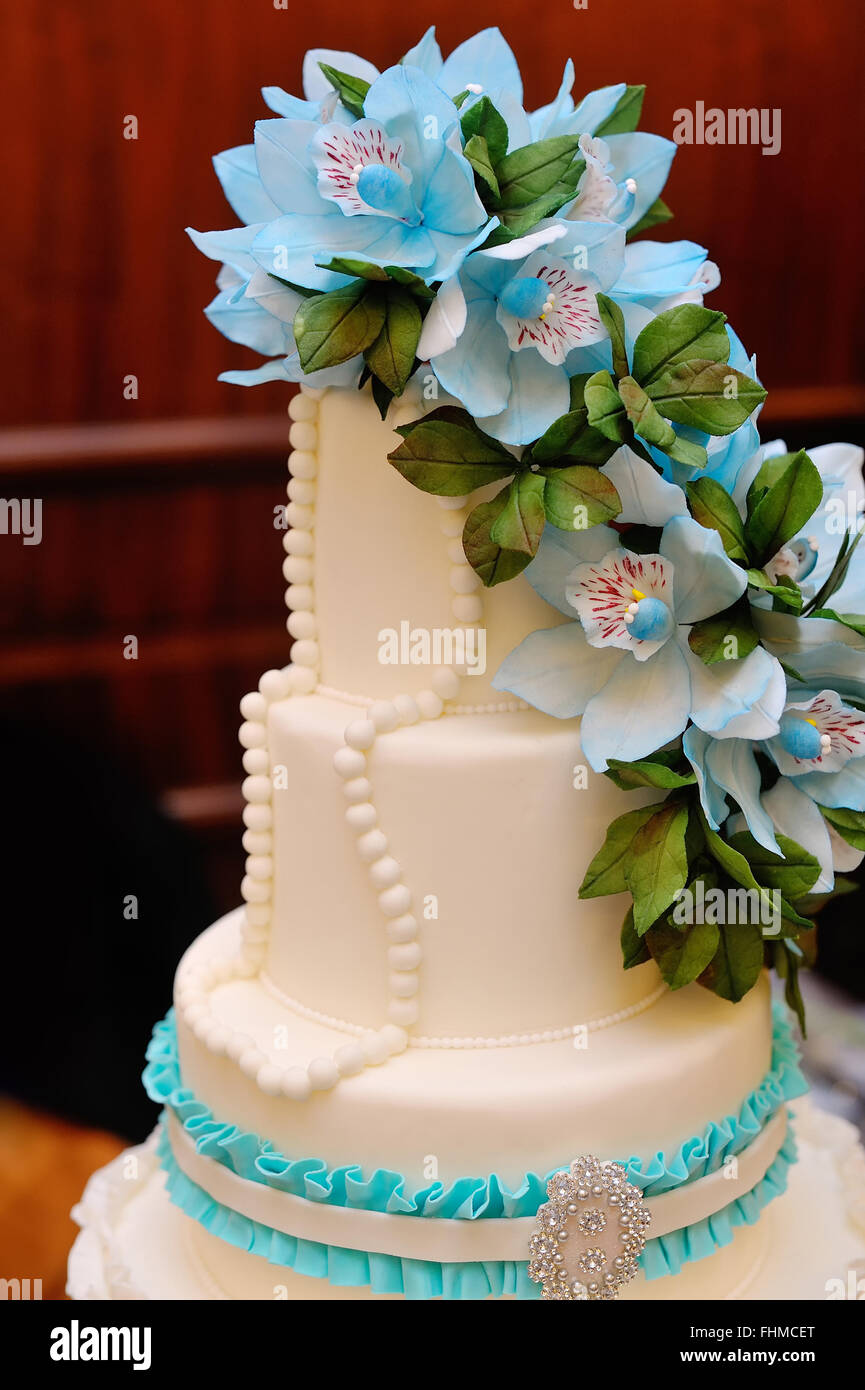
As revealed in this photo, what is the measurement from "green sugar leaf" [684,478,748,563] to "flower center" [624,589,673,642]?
0.11 m

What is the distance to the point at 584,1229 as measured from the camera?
1363 millimetres

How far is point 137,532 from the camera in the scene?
3.07 meters

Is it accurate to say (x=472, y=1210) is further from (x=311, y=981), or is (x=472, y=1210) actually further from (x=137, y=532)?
(x=137, y=532)

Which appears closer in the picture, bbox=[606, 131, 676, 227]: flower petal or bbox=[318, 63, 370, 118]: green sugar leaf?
bbox=[318, 63, 370, 118]: green sugar leaf

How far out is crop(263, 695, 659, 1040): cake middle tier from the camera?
1.43 m

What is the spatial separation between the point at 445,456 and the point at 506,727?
32 centimetres

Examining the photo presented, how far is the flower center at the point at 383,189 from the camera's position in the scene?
130cm

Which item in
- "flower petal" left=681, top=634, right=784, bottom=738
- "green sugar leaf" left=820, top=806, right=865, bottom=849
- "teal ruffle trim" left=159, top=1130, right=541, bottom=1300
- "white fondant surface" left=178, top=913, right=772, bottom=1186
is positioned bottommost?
"teal ruffle trim" left=159, top=1130, right=541, bottom=1300

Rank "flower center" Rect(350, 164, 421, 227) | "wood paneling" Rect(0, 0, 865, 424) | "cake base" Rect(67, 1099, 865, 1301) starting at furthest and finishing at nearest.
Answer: "wood paneling" Rect(0, 0, 865, 424)
"cake base" Rect(67, 1099, 865, 1301)
"flower center" Rect(350, 164, 421, 227)

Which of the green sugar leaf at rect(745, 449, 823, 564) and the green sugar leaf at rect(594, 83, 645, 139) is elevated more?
the green sugar leaf at rect(594, 83, 645, 139)

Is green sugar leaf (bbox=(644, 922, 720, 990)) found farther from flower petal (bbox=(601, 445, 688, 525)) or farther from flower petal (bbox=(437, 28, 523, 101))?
flower petal (bbox=(437, 28, 523, 101))
